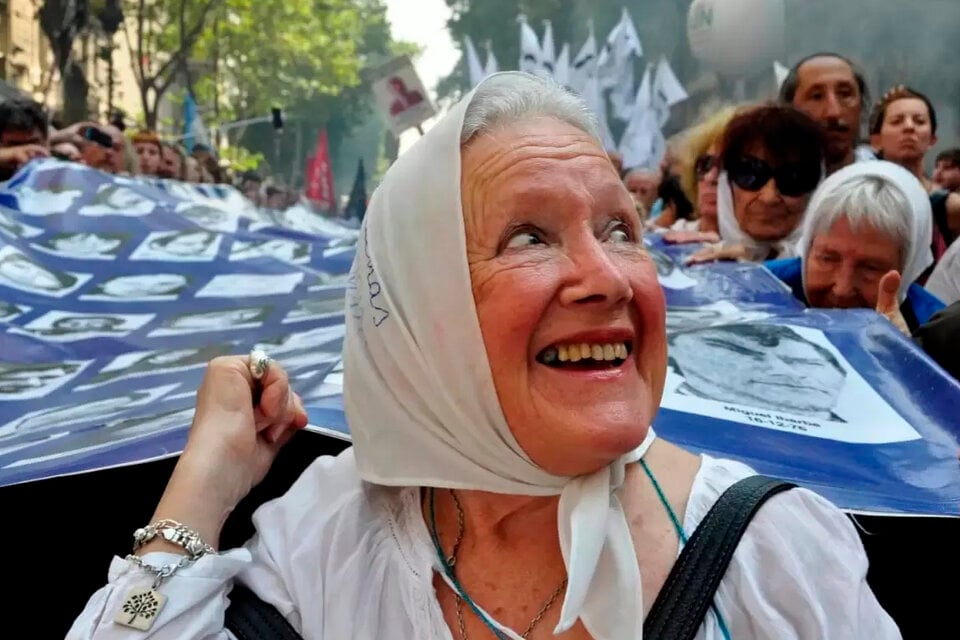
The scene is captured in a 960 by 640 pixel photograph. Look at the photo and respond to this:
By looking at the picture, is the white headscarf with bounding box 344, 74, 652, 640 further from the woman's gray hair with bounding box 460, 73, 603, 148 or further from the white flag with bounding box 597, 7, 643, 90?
the white flag with bounding box 597, 7, 643, 90

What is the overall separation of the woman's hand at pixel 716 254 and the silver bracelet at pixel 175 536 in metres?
2.60

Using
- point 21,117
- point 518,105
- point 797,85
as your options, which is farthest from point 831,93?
point 21,117

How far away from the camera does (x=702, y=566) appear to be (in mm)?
1263

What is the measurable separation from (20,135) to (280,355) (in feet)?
12.0

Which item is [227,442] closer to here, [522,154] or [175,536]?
[175,536]

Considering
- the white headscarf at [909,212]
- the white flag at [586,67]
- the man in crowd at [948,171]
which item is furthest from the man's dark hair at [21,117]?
the man in crowd at [948,171]

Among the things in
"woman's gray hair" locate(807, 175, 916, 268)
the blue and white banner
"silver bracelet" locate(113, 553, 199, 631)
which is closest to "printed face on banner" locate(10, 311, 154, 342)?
the blue and white banner

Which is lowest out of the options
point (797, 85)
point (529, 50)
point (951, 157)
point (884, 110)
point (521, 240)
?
point (521, 240)

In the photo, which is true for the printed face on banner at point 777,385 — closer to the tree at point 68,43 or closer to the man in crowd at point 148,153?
the man in crowd at point 148,153

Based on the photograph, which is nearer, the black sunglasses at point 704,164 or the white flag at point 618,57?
the black sunglasses at point 704,164

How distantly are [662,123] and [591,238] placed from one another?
8.94 metres

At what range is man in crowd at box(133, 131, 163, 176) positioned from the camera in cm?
860

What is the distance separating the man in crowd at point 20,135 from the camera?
482 cm

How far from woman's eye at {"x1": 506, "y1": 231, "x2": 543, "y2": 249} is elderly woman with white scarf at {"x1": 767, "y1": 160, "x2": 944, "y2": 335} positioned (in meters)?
1.81
